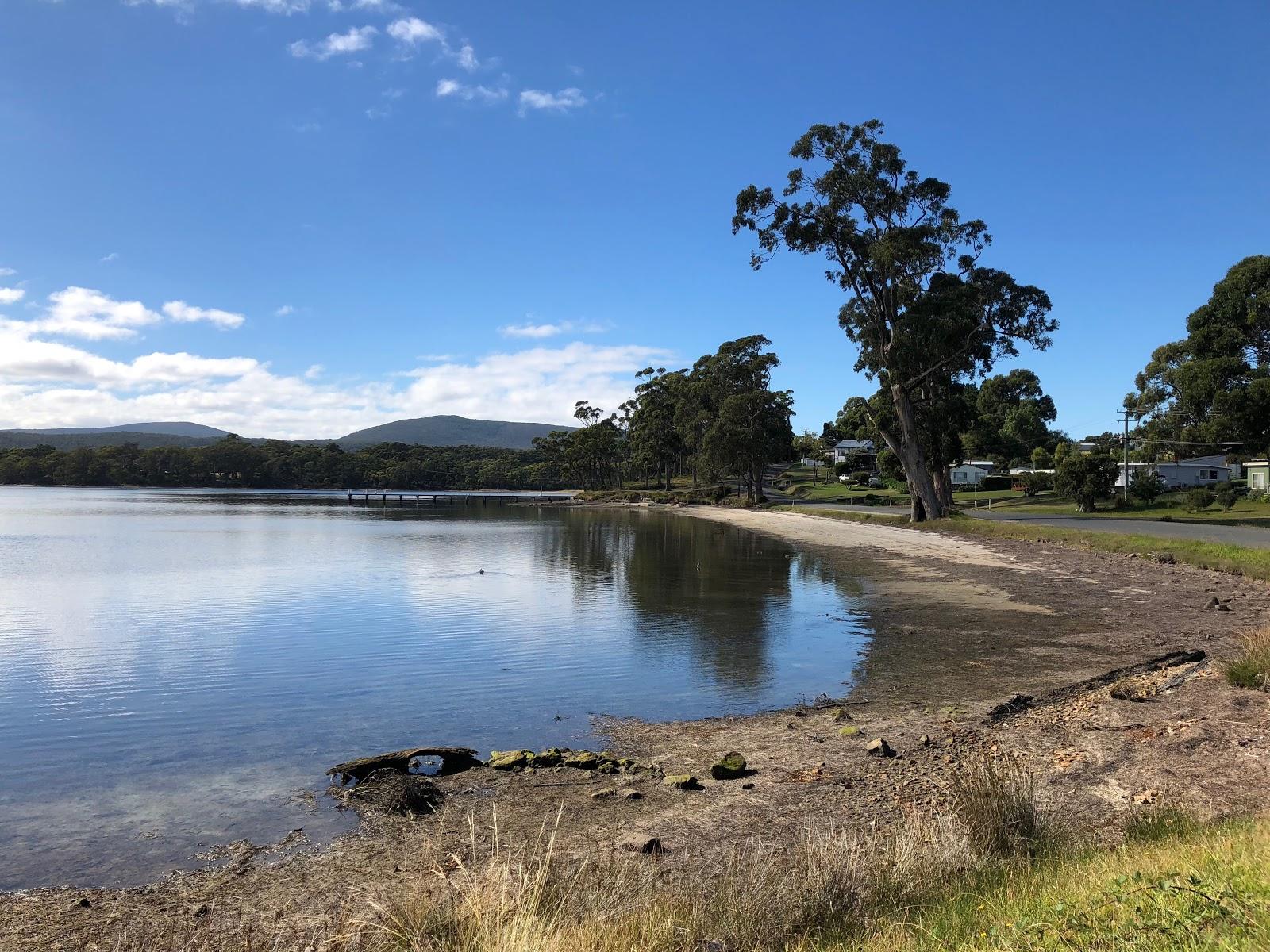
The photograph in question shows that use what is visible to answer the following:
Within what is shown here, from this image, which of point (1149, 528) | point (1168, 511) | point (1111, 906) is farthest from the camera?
point (1168, 511)

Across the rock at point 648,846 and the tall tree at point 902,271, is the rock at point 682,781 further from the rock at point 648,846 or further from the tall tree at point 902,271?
the tall tree at point 902,271

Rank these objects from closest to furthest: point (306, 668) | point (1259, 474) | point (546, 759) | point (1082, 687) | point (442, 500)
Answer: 1. point (546, 759)
2. point (1082, 687)
3. point (306, 668)
4. point (1259, 474)
5. point (442, 500)

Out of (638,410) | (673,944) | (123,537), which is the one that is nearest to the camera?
(673,944)

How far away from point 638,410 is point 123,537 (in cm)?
7635

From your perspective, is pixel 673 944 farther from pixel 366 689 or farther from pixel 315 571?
pixel 315 571

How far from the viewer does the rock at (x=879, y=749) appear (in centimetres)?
983

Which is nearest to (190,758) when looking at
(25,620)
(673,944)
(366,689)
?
(366,689)

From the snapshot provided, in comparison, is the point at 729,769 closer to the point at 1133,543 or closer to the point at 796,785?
the point at 796,785

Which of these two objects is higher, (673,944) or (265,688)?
(673,944)

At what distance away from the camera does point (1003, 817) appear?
6.44 meters

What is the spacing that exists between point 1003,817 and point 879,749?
3525mm

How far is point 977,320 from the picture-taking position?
4131cm

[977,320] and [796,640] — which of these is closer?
[796,640]

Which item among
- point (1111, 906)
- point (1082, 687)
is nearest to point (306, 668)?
point (1082, 687)
